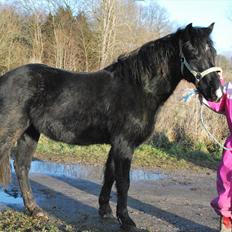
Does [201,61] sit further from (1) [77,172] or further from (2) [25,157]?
(1) [77,172]

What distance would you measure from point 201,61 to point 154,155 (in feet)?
19.0

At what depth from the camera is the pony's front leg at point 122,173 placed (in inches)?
201

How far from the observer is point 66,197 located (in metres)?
6.63

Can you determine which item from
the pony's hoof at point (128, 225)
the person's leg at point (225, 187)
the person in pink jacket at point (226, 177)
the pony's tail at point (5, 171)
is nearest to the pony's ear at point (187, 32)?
the person in pink jacket at point (226, 177)

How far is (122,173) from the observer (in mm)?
5156

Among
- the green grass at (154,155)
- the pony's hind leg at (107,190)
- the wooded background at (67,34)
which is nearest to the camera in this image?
the pony's hind leg at (107,190)

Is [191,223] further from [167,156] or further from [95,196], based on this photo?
[167,156]

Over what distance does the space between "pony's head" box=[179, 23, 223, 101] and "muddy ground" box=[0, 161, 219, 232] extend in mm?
1802

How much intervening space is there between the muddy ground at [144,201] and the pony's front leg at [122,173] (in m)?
0.18

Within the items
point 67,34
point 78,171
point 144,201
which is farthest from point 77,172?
point 67,34

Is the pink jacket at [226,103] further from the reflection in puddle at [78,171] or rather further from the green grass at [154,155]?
the green grass at [154,155]

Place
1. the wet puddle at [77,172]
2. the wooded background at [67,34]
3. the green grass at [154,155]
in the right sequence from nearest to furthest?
the wet puddle at [77,172]
the green grass at [154,155]
the wooded background at [67,34]

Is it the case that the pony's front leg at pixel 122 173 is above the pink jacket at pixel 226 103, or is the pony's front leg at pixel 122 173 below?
below

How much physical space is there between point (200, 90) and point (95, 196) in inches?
111
